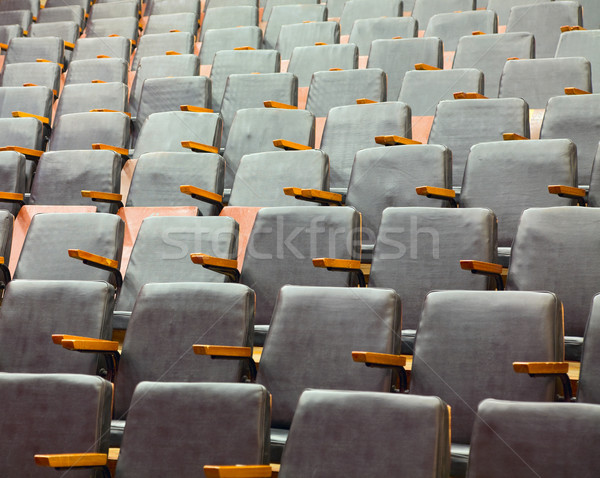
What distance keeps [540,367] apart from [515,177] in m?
0.17

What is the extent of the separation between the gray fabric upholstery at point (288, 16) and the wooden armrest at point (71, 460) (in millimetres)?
559

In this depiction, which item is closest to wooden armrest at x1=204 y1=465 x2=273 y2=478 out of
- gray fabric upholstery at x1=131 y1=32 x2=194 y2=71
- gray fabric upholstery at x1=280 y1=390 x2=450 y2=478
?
gray fabric upholstery at x1=280 y1=390 x2=450 y2=478

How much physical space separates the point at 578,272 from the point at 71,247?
10.1 inches

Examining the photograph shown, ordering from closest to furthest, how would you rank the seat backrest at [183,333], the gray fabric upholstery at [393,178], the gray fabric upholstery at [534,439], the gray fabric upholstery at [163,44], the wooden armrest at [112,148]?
the gray fabric upholstery at [534,439], the seat backrest at [183,333], the gray fabric upholstery at [393,178], the wooden armrest at [112,148], the gray fabric upholstery at [163,44]

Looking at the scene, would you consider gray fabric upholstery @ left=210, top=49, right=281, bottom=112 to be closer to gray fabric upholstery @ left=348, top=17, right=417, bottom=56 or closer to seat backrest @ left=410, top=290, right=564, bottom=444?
gray fabric upholstery @ left=348, top=17, right=417, bottom=56

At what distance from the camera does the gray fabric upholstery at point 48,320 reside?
1.19 ft

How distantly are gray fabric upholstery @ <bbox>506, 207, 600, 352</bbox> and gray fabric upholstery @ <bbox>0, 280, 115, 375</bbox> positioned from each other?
18 centimetres

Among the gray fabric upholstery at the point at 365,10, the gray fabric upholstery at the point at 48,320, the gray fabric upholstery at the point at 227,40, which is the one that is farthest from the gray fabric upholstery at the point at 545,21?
the gray fabric upholstery at the point at 48,320

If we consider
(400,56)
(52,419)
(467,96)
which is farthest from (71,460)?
(400,56)

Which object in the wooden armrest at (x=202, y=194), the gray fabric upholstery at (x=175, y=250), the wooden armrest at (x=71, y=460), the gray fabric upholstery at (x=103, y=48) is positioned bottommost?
the wooden armrest at (x=71, y=460)

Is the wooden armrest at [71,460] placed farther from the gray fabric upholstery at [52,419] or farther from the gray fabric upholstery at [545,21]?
the gray fabric upholstery at [545,21]

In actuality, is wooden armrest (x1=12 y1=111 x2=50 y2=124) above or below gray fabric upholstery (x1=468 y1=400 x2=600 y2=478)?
above

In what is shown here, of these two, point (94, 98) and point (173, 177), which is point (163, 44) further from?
point (173, 177)

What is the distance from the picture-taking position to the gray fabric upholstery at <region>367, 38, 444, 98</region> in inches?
24.6
